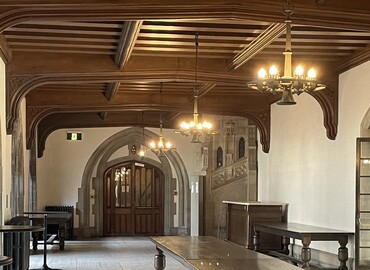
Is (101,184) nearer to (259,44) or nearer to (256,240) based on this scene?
(256,240)

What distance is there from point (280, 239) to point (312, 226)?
163 centimetres

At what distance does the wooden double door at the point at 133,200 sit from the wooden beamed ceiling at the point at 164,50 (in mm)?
6506

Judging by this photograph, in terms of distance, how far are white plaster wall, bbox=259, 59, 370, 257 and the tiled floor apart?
242cm

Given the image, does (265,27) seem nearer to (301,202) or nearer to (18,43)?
(18,43)

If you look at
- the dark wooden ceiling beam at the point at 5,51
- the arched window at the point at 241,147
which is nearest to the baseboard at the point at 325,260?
the dark wooden ceiling beam at the point at 5,51

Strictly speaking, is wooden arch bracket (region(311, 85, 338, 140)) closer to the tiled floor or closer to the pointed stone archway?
the tiled floor

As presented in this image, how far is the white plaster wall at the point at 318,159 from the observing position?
10641 mm

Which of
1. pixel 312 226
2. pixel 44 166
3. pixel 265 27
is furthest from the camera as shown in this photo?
pixel 44 166

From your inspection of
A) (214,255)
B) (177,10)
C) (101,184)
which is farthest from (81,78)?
(101,184)

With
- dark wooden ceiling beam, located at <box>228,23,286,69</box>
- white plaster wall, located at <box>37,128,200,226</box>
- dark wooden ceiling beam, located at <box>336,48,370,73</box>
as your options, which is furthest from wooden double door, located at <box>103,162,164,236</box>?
dark wooden ceiling beam, located at <box>336,48,370,73</box>

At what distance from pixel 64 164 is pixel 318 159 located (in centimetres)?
1000

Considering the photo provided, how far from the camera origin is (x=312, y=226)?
470 inches

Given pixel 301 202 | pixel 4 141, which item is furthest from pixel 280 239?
pixel 4 141

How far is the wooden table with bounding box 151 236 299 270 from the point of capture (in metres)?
6.12
